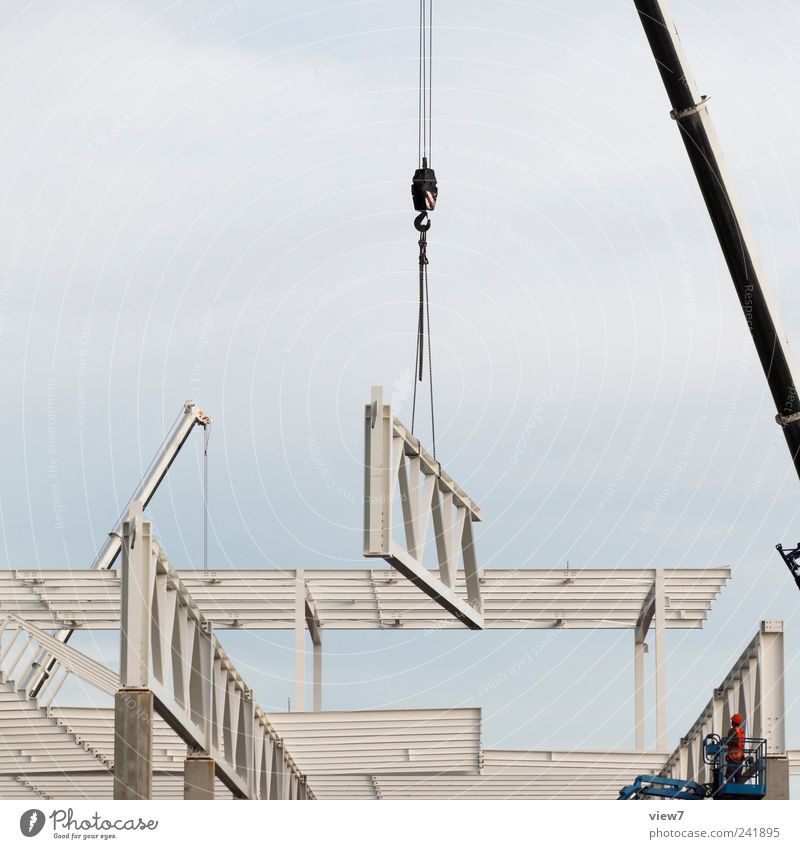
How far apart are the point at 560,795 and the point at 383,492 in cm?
2583

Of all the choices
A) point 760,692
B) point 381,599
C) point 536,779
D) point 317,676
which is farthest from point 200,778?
point 317,676

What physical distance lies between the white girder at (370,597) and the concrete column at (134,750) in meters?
24.1

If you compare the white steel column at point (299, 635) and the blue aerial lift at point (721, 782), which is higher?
the white steel column at point (299, 635)

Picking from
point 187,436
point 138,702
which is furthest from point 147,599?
point 187,436

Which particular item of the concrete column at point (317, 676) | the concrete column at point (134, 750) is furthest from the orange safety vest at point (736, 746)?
the concrete column at point (317, 676)

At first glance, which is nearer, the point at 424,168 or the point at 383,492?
the point at 383,492

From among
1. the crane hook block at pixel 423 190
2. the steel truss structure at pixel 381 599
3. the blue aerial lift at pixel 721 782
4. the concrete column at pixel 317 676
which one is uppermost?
the crane hook block at pixel 423 190

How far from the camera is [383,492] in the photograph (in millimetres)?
29766

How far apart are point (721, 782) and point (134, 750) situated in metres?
10.9

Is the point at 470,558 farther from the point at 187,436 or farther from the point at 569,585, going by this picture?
the point at 187,436

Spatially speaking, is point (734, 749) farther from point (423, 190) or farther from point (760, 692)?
point (423, 190)

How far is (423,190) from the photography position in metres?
33.7

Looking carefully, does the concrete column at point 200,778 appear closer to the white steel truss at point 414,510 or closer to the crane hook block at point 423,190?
the white steel truss at point 414,510

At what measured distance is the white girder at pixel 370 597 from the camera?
186 feet
